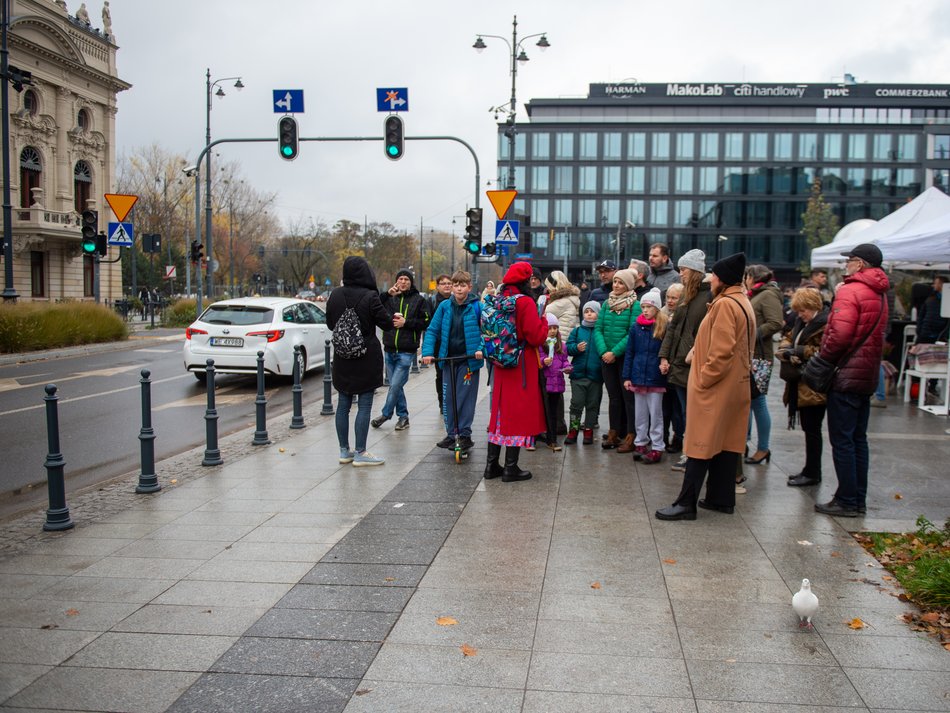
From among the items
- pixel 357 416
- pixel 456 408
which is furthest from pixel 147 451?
pixel 456 408

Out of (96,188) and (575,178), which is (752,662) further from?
(575,178)

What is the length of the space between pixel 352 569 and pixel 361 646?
3.65 feet

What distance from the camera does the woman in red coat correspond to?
7.24 m

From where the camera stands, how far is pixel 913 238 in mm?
11672

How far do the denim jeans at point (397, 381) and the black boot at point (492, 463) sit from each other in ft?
9.02

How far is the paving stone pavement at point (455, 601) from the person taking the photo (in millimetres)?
3564

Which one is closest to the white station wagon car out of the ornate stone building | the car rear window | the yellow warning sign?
the car rear window

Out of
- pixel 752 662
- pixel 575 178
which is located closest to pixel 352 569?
pixel 752 662

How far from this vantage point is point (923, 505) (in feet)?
21.8

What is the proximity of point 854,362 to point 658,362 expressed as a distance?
2.07 metres

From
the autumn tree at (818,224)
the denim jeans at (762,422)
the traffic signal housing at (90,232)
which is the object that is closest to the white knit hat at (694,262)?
the denim jeans at (762,422)

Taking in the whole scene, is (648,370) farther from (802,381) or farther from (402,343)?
(402,343)

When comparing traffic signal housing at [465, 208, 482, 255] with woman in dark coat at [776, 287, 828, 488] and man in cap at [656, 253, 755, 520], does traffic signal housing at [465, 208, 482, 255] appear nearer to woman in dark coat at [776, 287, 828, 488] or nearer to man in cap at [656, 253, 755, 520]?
woman in dark coat at [776, 287, 828, 488]

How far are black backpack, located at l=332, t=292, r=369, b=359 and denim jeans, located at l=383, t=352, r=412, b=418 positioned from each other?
2.31 m
